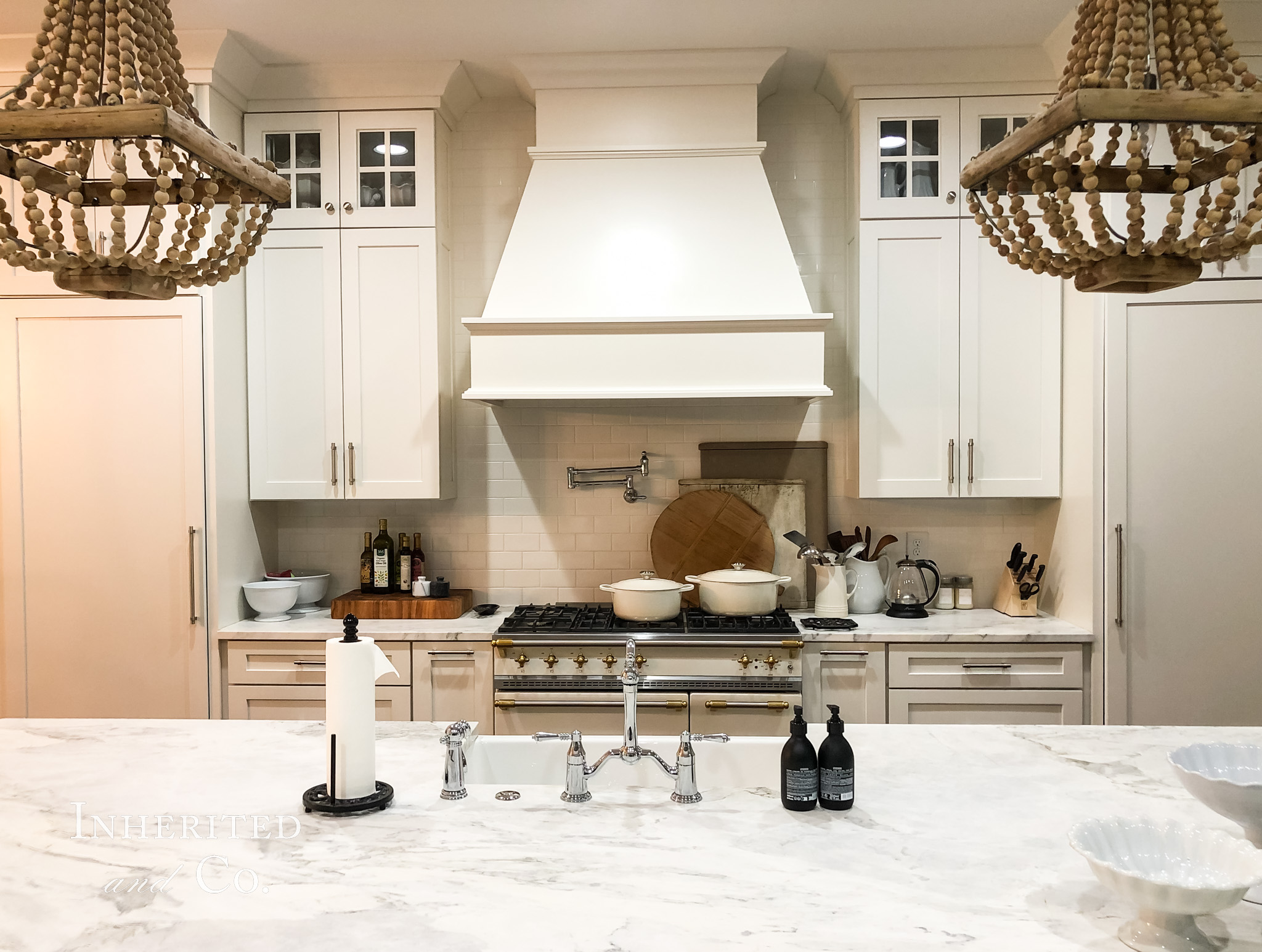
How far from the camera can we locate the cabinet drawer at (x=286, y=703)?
346 cm

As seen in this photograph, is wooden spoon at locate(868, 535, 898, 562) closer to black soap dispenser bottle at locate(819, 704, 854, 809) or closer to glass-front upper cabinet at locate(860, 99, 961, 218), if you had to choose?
glass-front upper cabinet at locate(860, 99, 961, 218)

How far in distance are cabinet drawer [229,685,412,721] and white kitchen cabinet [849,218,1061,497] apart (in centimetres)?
199

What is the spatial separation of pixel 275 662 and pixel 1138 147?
3232 millimetres

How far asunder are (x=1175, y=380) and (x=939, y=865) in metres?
2.49

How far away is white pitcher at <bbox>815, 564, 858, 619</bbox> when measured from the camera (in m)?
3.69

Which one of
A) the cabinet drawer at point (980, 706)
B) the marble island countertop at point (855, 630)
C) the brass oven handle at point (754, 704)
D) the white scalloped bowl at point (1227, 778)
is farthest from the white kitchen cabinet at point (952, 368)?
the white scalloped bowl at point (1227, 778)

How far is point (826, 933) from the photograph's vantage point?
4.20ft

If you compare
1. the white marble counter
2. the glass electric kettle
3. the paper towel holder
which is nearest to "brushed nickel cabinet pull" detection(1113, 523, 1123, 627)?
the glass electric kettle

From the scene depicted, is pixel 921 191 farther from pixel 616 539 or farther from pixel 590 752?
pixel 590 752

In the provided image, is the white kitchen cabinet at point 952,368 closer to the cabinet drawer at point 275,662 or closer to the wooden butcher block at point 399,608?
the wooden butcher block at point 399,608

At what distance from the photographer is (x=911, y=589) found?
3.81 metres

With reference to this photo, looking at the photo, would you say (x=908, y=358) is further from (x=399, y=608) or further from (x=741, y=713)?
(x=399, y=608)

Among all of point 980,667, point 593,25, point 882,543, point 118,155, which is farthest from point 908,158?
point 118,155

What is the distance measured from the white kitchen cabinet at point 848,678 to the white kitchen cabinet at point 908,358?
66 centimetres
